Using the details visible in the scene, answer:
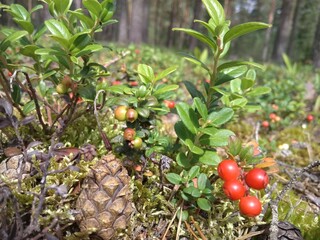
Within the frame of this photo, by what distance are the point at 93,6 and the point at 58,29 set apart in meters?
0.18

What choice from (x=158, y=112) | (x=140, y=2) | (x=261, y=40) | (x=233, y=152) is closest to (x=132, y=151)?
(x=158, y=112)

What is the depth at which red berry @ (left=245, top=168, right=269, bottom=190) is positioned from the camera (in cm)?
120

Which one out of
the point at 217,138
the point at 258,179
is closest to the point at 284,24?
the point at 217,138

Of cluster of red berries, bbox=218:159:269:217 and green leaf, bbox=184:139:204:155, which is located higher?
green leaf, bbox=184:139:204:155

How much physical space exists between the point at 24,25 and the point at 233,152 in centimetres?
116

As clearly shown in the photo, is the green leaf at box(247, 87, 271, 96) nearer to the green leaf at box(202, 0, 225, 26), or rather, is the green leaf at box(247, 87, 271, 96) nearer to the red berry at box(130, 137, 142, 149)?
the green leaf at box(202, 0, 225, 26)

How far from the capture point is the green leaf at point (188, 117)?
1.33 metres

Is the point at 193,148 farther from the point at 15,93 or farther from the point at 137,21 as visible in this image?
the point at 137,21

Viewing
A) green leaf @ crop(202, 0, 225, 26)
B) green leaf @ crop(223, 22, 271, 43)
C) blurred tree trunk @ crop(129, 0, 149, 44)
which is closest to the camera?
green leaf @ crop(223, 22, 271, 43)

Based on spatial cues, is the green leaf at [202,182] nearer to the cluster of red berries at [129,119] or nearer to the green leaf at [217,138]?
the green leaf at [217,138]

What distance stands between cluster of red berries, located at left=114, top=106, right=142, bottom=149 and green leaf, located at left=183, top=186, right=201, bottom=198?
0.29 m

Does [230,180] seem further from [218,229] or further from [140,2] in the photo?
[140,2]

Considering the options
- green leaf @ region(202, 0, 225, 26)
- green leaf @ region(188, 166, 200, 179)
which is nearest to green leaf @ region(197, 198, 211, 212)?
green leaf @ region(188, 166, 200, 179)

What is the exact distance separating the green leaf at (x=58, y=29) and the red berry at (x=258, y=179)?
38.6 inches
